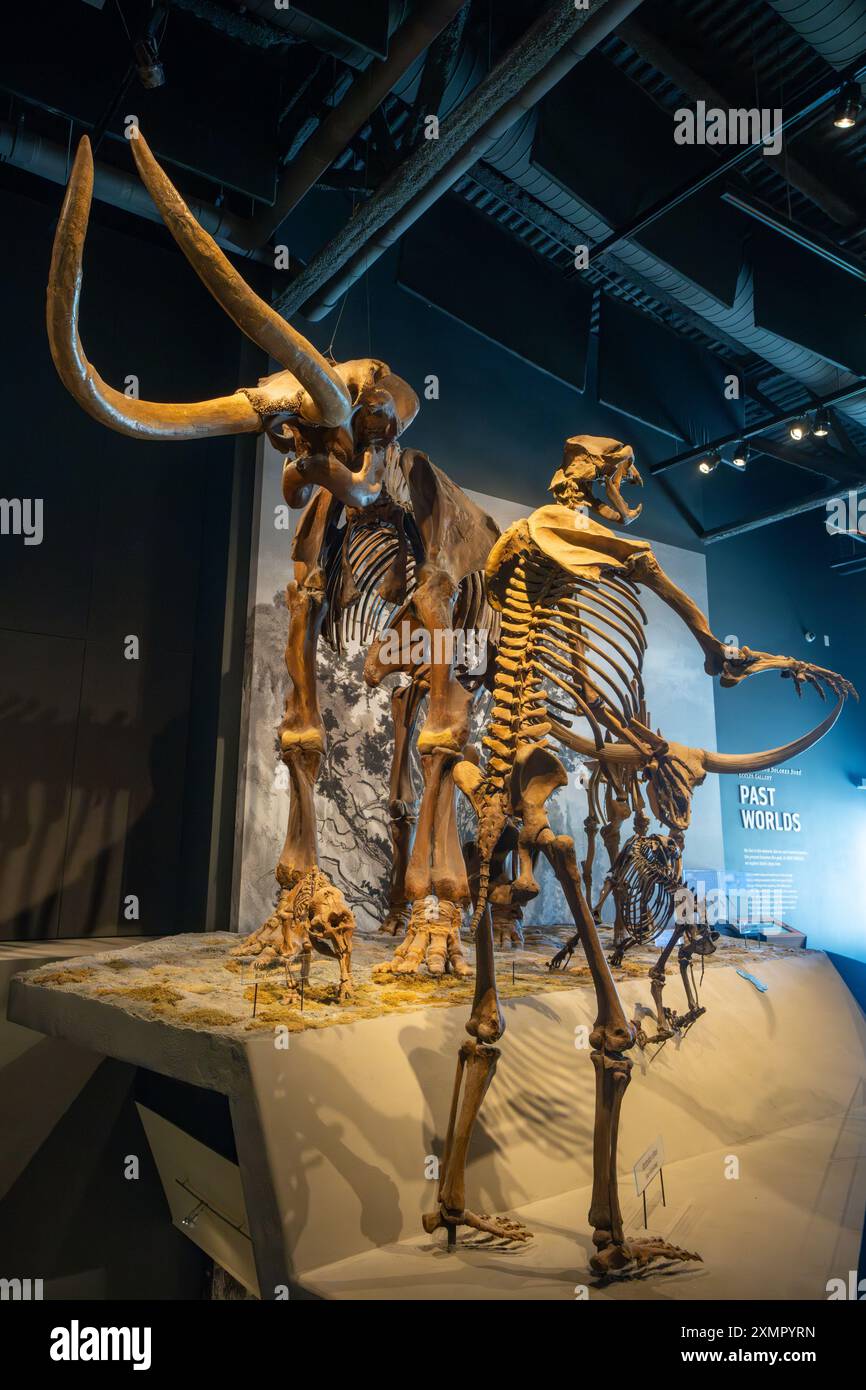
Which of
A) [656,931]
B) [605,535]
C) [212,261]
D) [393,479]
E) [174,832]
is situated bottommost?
[656,931]

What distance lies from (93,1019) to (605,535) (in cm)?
359

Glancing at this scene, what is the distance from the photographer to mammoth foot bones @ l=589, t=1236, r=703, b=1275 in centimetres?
312

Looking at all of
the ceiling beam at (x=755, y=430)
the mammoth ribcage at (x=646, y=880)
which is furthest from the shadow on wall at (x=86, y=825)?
the ceiling beam at (x=755, y=430)

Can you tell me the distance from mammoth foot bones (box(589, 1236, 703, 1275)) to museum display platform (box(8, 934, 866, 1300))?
5 centimetres

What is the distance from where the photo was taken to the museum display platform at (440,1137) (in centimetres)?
319

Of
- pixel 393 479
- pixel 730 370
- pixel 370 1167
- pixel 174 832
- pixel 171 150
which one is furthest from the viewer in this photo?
pixel 730 370

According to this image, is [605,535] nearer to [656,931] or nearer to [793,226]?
[656,931]

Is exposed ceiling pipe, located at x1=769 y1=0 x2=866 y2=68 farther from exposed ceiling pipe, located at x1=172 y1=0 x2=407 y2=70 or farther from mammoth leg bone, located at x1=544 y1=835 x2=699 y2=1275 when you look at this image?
mammoth leg bone, located at x1=544 y1=835 x2=699 y2=1275

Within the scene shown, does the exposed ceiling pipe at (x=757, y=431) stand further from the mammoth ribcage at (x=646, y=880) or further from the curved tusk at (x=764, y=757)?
the mammoth ribcage at (x=646, y=880)

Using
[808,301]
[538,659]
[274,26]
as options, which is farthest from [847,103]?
[538,659]

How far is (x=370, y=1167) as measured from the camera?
3.49 metres

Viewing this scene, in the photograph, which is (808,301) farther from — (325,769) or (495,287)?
(325,769)

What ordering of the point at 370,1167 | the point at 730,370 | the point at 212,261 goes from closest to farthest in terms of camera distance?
the point at 212,261
the point at 370,1167
the point at 730,370

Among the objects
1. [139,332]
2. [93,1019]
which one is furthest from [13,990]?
[139,332]
